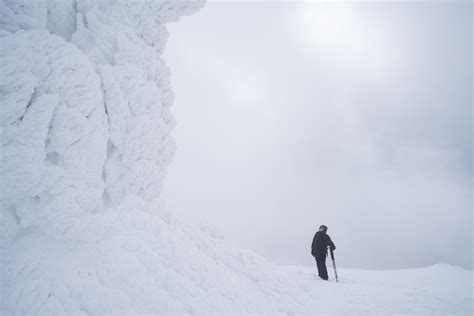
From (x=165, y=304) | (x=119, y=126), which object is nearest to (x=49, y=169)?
(x=119, y=126)

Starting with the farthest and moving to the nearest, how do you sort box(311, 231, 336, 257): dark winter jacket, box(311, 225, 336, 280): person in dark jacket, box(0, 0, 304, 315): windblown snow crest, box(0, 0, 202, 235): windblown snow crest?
box(311, 231, 336, 257): dark winter jacket, box(311, 225, 336, 280): person in dark jacket, box(0, 0, 202, 235): windblown snow crest, box(0, 0, 304, 315): windblown snow crest

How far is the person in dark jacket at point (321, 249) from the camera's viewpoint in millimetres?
12721

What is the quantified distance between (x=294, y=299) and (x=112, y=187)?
727 centimetres

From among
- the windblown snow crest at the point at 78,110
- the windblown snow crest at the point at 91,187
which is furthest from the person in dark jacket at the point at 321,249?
the windblown snow crest at the point at 78,110

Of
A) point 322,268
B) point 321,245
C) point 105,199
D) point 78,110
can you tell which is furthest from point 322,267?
point 78,110

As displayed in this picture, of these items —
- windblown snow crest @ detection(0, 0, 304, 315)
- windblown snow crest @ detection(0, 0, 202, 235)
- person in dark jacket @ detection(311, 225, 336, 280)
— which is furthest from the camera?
person in dark jacket @ detection(311, 225, 336, 280)

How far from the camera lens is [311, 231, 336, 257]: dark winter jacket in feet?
42.8

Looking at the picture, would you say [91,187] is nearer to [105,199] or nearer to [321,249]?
[105,199]

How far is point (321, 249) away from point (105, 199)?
9957mm

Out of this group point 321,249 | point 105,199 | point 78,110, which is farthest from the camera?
point 321,249

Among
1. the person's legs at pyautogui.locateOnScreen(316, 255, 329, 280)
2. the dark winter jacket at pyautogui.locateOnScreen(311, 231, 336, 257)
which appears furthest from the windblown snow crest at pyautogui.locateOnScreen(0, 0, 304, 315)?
the dark winter jacket at pyautogui.locateOnScreen(311, 231, 336, 257)

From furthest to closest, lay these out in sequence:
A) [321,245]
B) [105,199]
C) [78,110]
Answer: [321,245], [105,199], [78,110]

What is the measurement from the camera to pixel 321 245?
13.2m

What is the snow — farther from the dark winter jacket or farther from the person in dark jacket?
the dark winter jacket
